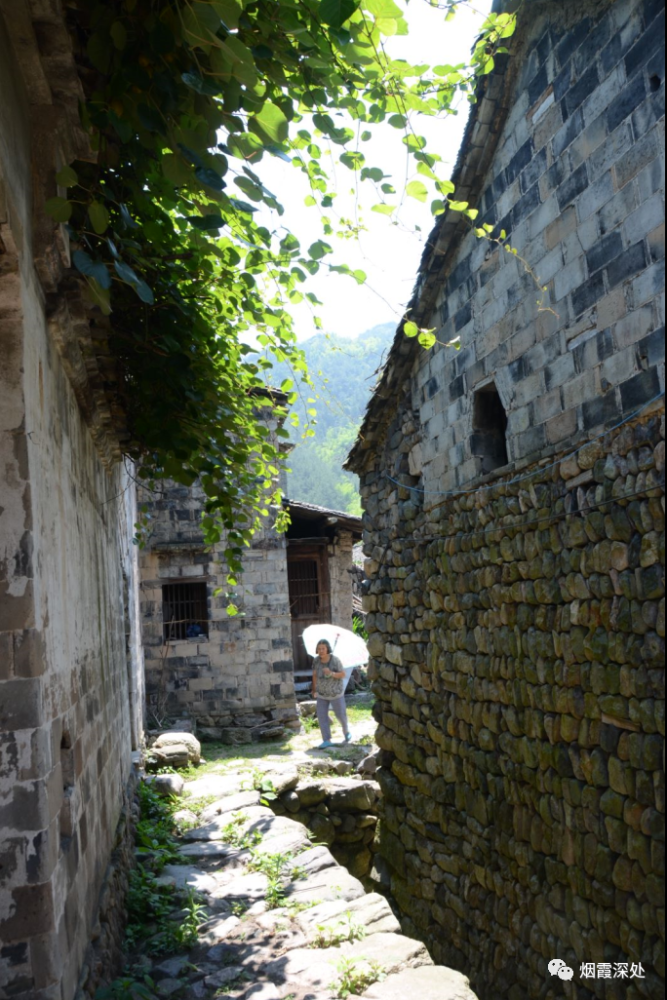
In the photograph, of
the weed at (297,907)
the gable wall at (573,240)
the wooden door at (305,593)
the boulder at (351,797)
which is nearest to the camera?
the gable wall at (573,240)

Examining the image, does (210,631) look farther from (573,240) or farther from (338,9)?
(338,9)

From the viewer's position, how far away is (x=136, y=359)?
4.39 m

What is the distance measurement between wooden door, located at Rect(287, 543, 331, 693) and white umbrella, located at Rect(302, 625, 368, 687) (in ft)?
12.7

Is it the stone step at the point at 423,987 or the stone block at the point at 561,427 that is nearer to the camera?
the stone step at the point at 423,987

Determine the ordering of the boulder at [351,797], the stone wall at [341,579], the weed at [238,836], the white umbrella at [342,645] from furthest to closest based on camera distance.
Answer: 1. the stone wall at [341,579]
2. the white umbrella at [342,645]
3. the boulder at [351,797]
4. the weed at [238,836]

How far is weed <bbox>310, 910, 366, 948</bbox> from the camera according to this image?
4066mm

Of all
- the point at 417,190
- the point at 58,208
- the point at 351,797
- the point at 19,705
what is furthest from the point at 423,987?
the point at 351,797

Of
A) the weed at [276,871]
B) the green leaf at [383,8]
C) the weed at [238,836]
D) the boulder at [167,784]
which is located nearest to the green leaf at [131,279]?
the green leaf at [383,8]

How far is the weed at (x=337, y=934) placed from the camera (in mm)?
4066

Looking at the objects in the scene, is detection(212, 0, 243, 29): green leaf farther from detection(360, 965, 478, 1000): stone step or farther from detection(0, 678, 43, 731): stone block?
detection(360, 965, 478, 1000): stone step

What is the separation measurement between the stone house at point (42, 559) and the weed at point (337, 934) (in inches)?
41.1

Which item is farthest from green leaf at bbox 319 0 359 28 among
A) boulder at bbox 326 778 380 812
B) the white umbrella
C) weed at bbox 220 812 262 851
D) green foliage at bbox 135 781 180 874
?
the white umbrella

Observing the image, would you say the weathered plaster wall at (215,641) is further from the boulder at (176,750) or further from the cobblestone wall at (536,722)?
the cobblestone wall at (536,722)

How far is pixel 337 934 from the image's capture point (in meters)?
4.10
